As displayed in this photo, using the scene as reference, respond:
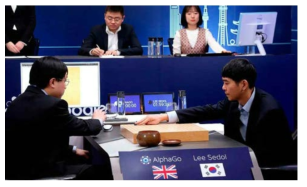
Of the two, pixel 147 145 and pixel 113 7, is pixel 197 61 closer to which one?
pixel 113 7

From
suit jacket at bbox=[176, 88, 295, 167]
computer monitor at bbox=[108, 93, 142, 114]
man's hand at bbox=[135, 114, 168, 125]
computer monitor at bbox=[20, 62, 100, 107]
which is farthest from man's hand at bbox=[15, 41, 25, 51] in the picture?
suit jacket at bbox=[176, 88, 295, 167]

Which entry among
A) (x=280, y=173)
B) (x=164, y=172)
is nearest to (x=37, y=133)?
(x=164, y=172)

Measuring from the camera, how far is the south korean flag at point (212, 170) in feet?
8.65

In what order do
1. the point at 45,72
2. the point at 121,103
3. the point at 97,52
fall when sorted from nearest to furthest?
the point at 45,72, the point at 121,103, the point at 97,52

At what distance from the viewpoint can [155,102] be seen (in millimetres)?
4098

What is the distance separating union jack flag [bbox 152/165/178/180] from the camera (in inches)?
102

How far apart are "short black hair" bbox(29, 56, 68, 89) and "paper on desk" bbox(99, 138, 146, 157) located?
0.46m

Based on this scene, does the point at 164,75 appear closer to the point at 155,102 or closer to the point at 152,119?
the point at 155,102

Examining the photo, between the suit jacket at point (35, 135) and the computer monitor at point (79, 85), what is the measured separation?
1.13 m

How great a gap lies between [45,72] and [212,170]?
41.9 inches

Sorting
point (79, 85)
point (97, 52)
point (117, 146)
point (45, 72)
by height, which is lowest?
point (117, 146)

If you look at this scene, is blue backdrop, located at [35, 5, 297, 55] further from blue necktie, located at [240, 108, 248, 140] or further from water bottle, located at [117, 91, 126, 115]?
blue necktie, located at [240, 108, 248, 140]

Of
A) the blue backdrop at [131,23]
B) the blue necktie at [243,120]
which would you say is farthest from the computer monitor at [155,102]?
the blue backdrop at [131,23]

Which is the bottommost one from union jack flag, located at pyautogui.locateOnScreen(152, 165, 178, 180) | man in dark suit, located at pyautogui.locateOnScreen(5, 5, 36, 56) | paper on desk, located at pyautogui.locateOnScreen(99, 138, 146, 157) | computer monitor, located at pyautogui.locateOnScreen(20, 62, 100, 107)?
union jack flag, located at pyautogui.locateOnScreen(152, 165, 178, 180)
